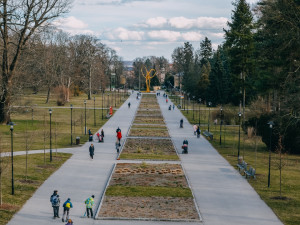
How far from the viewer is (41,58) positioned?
73688 mm

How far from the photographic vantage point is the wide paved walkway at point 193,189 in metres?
16.9

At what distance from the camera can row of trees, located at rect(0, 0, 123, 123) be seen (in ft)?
142

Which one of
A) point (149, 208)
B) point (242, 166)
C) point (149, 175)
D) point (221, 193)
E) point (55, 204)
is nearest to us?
point (55, 204)

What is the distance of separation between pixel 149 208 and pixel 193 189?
13.4 feet

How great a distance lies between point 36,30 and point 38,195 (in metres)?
28.5

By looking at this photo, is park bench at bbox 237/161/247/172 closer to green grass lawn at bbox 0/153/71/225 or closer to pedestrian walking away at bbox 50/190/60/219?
green grass lawn at bbox 0/153/71/225

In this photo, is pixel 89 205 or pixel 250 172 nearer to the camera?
pixel 89 205

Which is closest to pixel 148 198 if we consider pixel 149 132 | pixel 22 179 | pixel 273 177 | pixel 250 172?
pixel 250 172

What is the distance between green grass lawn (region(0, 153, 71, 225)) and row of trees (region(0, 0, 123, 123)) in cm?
1806

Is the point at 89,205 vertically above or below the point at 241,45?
below

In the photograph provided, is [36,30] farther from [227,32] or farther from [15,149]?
[227,32]

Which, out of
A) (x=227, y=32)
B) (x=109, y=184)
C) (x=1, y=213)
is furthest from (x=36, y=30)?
(x=1, y=213)

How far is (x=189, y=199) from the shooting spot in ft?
64.4

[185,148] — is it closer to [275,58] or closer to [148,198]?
[275,58]
